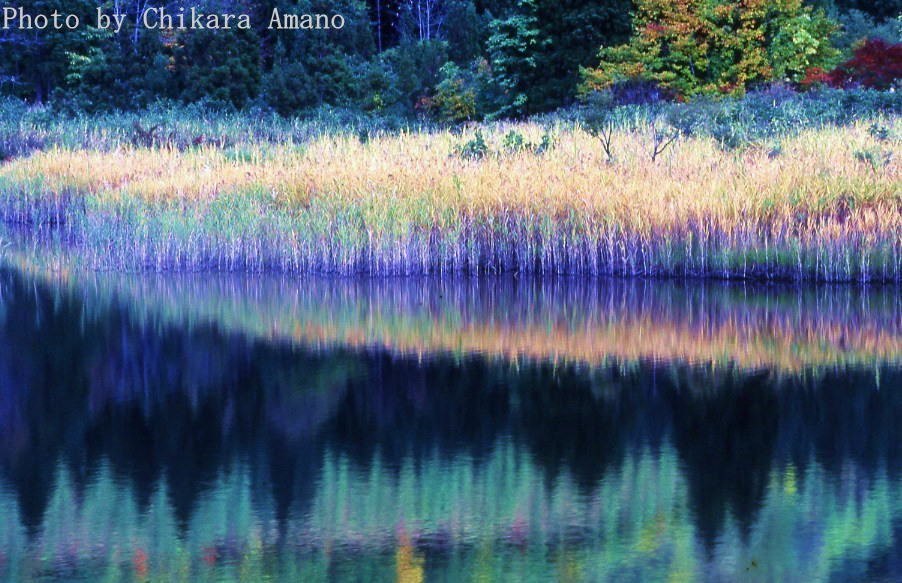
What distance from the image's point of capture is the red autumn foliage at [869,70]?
26.5 metres

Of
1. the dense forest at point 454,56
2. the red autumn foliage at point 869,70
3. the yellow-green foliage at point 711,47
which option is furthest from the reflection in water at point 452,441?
the dense forest at point 454,56

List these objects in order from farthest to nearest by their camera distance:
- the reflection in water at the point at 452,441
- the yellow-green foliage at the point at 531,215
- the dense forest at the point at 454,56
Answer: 1. the dense forest at the point at 454,56
2. the yellow-green foliage at the point at 531,215
3. the reflection in water at the point at 452,441

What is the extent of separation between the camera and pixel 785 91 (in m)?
25.2

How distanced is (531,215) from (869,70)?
16.7m

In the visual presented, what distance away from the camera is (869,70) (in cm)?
2700

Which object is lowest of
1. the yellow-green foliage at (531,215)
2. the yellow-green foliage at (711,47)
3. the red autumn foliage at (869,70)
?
the yellow-green foliage at (531,215)

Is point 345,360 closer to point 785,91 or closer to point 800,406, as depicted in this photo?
point 800,406

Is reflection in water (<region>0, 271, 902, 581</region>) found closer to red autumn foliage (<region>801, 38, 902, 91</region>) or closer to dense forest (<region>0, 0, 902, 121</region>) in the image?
red autumn foliage (<region>801, 38, 902, 91</region>)

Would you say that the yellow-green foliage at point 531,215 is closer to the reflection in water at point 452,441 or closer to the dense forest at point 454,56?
the reflection in water at point 452,441

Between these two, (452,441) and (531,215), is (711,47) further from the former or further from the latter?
(452,441)

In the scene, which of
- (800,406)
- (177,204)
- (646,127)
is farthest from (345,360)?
(646,127)

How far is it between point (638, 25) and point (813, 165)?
1644 centimetres

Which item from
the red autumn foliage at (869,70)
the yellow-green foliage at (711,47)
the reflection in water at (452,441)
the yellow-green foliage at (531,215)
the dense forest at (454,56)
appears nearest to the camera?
the reflection in water at (452,441)

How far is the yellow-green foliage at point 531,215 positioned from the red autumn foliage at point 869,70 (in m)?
11.2
